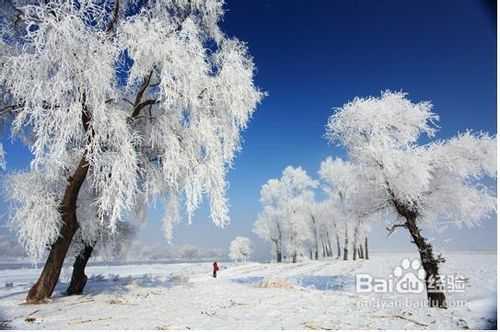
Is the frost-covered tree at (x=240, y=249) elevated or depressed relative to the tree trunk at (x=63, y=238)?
depressed

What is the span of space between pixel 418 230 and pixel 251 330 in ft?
21.3

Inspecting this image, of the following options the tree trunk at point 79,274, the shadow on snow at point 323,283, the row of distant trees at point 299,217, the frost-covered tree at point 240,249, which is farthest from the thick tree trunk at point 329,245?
the tree trunk at point 79,274

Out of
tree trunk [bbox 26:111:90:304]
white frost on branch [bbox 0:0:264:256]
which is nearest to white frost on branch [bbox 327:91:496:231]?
white frost on branch [bbox 0:0:264:256]

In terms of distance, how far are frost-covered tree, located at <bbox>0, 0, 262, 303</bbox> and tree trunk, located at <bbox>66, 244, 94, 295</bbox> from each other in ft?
4.90

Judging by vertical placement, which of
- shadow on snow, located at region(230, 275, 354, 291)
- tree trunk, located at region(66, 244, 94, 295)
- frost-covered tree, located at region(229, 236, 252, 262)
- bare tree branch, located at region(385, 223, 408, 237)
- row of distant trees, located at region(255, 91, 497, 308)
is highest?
row of distant trees, located at region(255, 91, 497, 308)

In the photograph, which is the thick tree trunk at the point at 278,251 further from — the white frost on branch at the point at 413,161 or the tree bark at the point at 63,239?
the tree bark at the point at 63,239

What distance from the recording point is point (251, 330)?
506 centimetres

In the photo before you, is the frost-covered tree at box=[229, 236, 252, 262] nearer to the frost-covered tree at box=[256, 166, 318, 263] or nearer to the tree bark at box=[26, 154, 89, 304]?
the frost-covered tree at box=[256, 166, 318, 263]

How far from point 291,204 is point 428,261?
29772 mm

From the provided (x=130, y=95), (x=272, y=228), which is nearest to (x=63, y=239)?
(x=130, y=95)

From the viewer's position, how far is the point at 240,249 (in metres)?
52.1

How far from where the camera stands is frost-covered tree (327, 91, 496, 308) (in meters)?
8.80

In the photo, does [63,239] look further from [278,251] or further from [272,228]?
[278,251]

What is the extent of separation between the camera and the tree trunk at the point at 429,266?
323 inches
